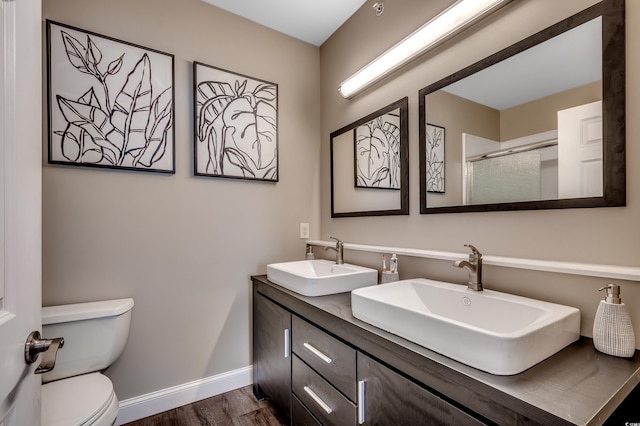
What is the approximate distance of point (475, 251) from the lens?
1.18 metres

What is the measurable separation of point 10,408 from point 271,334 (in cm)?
120

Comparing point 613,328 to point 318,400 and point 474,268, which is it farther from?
point 318,400

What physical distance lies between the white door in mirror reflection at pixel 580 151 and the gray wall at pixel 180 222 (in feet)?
5.14

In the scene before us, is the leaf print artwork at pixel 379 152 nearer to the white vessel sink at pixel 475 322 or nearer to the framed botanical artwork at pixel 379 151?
the framed botanical artwork at pixel 379 151

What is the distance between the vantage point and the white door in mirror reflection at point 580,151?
958mm

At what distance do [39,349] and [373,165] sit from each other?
1.62 meters

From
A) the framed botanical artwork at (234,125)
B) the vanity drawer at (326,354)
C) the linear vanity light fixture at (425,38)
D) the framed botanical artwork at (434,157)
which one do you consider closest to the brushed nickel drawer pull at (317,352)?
the vanity drawer at (326,354)

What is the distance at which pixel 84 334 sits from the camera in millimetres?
1381

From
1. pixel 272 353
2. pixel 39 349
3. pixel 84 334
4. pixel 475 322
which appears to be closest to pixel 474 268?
pixel 475 322

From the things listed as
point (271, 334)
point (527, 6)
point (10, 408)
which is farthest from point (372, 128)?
point (10, 408)

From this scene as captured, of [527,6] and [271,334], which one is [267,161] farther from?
[527,6]

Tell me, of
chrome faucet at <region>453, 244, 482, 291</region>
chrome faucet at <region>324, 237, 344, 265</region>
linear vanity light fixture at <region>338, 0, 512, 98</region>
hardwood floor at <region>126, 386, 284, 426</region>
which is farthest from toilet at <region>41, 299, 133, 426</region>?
linear vanity light fixture at <region>338, 0, 512, 98</region>

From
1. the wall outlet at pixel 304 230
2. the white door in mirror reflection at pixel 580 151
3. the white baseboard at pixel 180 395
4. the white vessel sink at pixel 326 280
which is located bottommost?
the white baseboard at pixel 180 395

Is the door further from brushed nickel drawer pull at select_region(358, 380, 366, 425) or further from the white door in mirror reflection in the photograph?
the white door in mirror reflection
